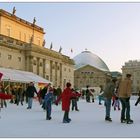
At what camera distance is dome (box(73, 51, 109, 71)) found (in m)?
162

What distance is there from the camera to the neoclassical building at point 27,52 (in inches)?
2109

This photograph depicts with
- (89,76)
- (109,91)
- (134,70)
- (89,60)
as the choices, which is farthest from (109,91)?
(89,60)

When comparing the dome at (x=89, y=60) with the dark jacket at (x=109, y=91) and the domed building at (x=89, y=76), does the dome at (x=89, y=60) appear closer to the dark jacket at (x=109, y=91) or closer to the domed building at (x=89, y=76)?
the domed building at (x=89, y=76)

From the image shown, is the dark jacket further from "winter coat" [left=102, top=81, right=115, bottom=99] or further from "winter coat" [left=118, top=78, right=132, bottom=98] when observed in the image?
"winter coat" [left=118, top=78, right=132, bottom=98]

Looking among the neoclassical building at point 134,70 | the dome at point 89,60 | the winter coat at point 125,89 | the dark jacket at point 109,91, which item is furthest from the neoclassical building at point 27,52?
the dome at point 89,60

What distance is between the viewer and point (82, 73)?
145 metres

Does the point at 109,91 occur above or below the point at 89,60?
below

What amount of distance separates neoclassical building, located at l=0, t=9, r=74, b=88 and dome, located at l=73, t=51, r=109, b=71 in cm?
8823

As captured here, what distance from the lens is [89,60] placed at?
167 m

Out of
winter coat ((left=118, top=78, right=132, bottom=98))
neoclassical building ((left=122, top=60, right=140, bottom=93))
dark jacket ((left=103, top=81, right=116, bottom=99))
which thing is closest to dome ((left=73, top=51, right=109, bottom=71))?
neoclassical building ((left=122, top=60, right=140, bottom=93))

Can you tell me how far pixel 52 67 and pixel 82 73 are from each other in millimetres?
78001

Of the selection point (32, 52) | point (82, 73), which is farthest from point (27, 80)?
point (82, 73)

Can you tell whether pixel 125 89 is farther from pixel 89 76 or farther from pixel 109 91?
pixel 89 76

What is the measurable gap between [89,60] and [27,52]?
109022 millimetres
